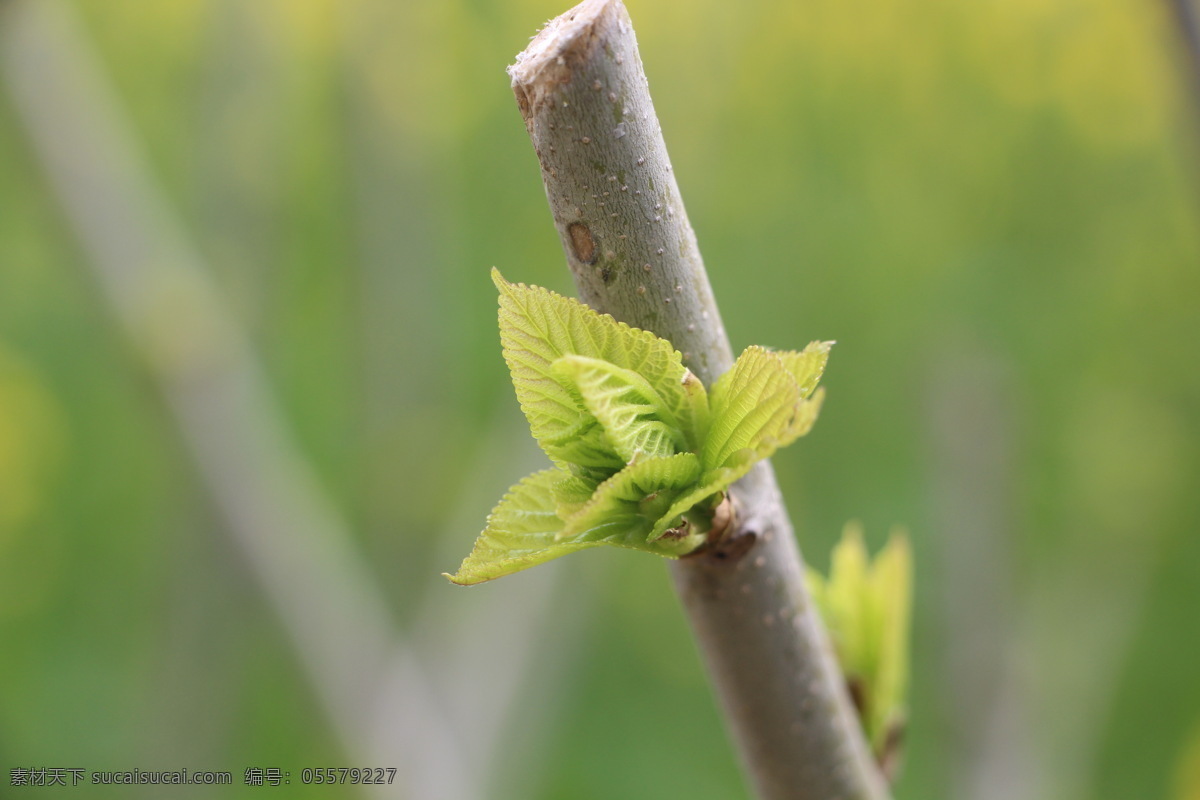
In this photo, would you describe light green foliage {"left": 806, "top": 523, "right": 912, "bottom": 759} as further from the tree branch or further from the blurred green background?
the blurred green background

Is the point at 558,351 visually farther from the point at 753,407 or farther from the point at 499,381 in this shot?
the point at 499,381

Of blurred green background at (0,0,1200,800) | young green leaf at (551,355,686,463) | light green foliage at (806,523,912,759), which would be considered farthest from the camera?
blurred green background at (0,0,1200,800)

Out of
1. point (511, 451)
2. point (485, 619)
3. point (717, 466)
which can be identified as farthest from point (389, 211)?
point (717, 466)

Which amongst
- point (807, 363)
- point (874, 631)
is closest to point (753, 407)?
point (807, 363)

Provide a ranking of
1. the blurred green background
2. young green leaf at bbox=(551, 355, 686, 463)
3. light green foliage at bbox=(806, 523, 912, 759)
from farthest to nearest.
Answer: the blurred green background, light green foliage at bbox=(806, 523, 912, 759), young green leaf at bbox=(551, 355, 686, 463)

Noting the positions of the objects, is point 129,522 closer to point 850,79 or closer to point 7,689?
point 7,689

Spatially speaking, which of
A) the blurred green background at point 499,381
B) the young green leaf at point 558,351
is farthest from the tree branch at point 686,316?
the blurred green background at point 499,381

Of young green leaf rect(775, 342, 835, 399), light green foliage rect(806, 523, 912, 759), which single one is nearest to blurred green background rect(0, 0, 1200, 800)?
light green foliage rect(806, 523, 912, 759)
